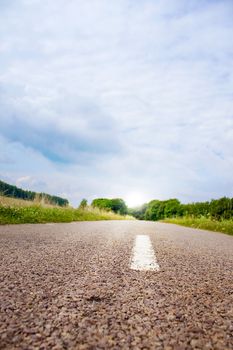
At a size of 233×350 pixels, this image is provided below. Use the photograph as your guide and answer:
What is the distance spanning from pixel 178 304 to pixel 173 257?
1714mm

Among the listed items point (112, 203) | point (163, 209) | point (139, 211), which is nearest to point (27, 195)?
point (163, 209)

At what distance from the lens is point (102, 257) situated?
10.2 feet

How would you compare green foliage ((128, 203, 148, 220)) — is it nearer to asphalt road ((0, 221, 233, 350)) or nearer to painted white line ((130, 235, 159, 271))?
painted white line ((130, 235, 159, 271))

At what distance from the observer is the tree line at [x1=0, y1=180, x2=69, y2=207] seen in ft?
38.9

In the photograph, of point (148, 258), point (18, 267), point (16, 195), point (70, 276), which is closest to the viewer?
point (70, 276)

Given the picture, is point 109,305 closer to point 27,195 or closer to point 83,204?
point 27,195

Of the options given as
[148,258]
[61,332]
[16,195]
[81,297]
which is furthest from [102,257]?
[16,195]

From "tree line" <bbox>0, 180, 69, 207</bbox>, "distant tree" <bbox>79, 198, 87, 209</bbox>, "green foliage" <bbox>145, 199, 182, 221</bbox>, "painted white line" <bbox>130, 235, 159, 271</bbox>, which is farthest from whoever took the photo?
"green foliage" <bbox>145, 199, 182, 221</bbox>

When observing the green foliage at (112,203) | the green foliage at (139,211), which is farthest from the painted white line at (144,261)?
the green foliage at (139,211)

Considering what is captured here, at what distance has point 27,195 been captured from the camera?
14.5 metres

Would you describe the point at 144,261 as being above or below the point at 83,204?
below

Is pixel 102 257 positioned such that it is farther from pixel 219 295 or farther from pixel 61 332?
pixel 61 332

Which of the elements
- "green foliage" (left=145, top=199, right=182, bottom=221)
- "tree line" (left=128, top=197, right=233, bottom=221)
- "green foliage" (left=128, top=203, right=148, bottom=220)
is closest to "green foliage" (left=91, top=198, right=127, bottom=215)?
"green foliage" (left=145, top=199, right=182, bottom=221)

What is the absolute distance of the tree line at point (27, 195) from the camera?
1186cm
